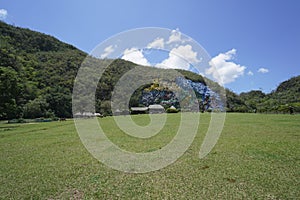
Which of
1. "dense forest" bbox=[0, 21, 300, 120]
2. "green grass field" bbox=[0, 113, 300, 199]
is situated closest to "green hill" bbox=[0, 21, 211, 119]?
"dense forest" bbox=[0, 21, 300, 120]

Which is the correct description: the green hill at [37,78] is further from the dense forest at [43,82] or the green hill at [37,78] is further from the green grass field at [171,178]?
the green grass field at [171,178]

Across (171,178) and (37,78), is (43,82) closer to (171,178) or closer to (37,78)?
(37,78)

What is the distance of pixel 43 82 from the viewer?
89.2m

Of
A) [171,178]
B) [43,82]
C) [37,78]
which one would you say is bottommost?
[171,178]

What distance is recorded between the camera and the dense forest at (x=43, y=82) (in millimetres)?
47253

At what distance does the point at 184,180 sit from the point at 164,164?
2.29 m

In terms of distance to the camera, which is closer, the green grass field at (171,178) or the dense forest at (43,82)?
the green grass field at (171,178)

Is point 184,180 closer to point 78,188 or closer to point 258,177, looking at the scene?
Result: point 258,177

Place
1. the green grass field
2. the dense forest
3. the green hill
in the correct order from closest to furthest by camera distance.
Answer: the green grass field, the green hill, the dense forest

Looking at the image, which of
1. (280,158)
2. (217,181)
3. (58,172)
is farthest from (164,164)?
(280,158)

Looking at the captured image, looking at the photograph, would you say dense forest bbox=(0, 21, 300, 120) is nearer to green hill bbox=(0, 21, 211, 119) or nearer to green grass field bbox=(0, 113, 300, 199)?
green hill bbox=(0, 21, 211, 119)

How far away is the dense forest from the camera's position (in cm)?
4725


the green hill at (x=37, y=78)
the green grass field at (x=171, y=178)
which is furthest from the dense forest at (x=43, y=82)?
the green grass field at (x=171, y=178)

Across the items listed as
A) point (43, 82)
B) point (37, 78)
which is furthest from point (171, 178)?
point (43, 82)
